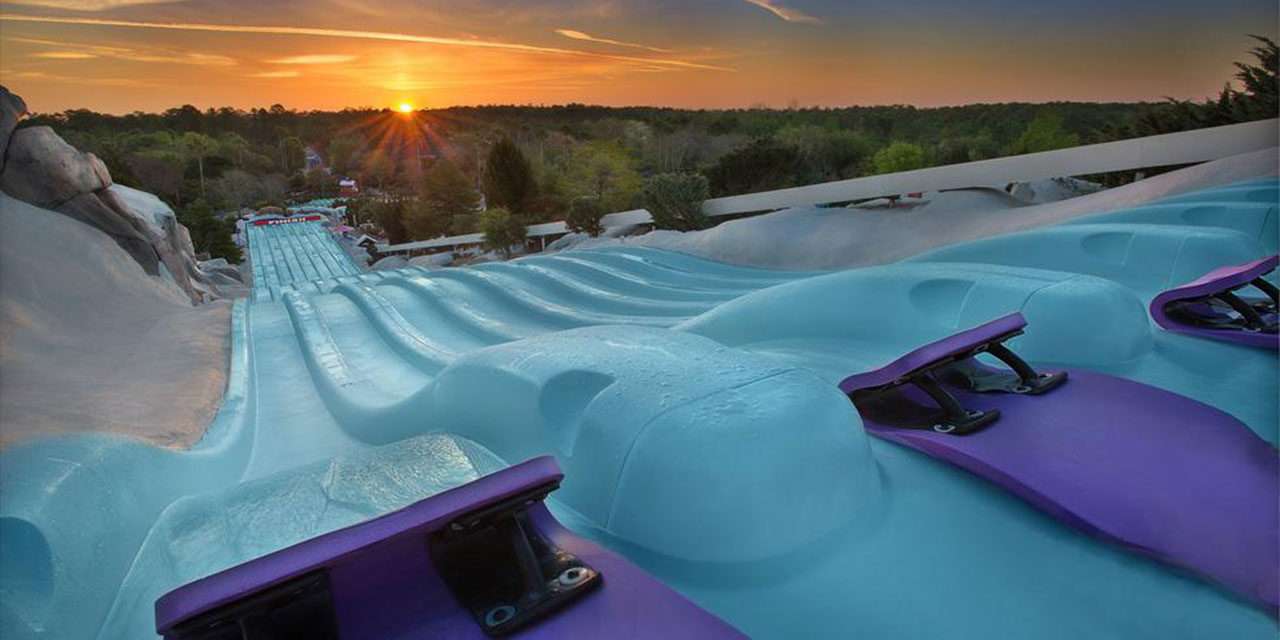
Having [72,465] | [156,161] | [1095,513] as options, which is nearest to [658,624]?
[1095,513]

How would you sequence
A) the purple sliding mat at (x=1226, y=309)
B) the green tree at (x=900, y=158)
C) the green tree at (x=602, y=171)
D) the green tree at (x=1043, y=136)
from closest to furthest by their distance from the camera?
the purple sliding mat at (x=1226, y=309), the green tree at (x=1043, y=136), the green tree at (x=900, y=158), the green tree at (x=602, y=171)

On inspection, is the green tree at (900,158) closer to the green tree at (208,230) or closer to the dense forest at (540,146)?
the dense forest at (540,146)

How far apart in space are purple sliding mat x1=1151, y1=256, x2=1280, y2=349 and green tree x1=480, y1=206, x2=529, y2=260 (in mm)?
9421

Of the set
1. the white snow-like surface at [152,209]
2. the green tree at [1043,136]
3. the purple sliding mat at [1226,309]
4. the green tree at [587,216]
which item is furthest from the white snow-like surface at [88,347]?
the green tree at [1043,136]

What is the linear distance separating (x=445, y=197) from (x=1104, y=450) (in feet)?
59.7

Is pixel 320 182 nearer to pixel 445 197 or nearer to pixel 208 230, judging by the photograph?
pixel 208 230

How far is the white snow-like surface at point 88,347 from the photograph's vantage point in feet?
5.65

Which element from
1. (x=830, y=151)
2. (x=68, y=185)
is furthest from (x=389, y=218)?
(x=68, y=185)

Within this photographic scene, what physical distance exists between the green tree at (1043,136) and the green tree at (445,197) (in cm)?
1230

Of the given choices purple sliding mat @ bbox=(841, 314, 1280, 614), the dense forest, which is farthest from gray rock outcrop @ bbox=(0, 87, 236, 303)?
purple sliding mat @ bbox=(841, 314, 1280, 614)

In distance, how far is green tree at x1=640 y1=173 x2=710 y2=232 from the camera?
9156 mm

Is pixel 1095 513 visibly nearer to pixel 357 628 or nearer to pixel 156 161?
pixel 357 628

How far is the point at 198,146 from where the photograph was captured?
5945 mm

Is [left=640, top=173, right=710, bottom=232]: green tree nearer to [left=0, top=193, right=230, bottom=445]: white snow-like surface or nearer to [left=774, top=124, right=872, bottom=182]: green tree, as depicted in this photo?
[left=774, top=124, right=872, bottom=182]: green tree
